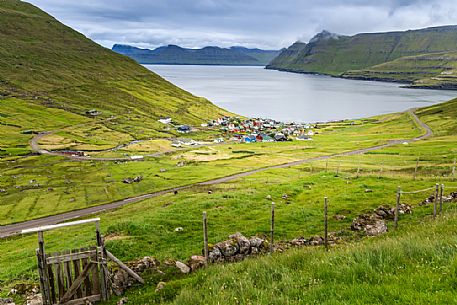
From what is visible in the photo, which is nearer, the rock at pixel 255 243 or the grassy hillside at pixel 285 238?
the grassy hillside at pixel 285 238

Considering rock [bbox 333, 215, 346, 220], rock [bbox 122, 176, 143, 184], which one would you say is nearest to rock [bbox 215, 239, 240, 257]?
rock [bbox 333, 215, 346, 220]

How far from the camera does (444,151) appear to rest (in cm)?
8494

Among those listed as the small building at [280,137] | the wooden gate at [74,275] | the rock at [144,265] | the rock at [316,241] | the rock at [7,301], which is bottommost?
the small building at [280,137]

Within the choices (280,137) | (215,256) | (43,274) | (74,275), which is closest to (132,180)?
(215,256)

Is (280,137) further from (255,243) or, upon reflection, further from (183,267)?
(183,267)

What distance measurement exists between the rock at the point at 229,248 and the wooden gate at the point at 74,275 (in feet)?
21.8

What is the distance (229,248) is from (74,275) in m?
8.49

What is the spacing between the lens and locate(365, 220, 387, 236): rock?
76.8 feet

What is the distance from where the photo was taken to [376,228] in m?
24.0

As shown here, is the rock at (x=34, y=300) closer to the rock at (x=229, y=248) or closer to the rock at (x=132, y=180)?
the rock at (x=229, y=248)

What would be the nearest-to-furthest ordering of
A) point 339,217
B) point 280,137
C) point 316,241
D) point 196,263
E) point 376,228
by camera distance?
1. point 196,263
2. point 316,241
3. point 376,228
4. point 339,217
5. point 280,137

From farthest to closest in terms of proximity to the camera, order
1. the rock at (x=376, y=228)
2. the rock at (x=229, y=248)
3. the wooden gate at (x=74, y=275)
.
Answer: the rock at (x=376, y=228), the rock at (x=229, y=248), the wooden gate at (x=74, y=275)

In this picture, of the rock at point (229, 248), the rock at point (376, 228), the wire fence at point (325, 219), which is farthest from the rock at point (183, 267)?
the rock at point (376, 228)

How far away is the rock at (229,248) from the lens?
20.2 metres
